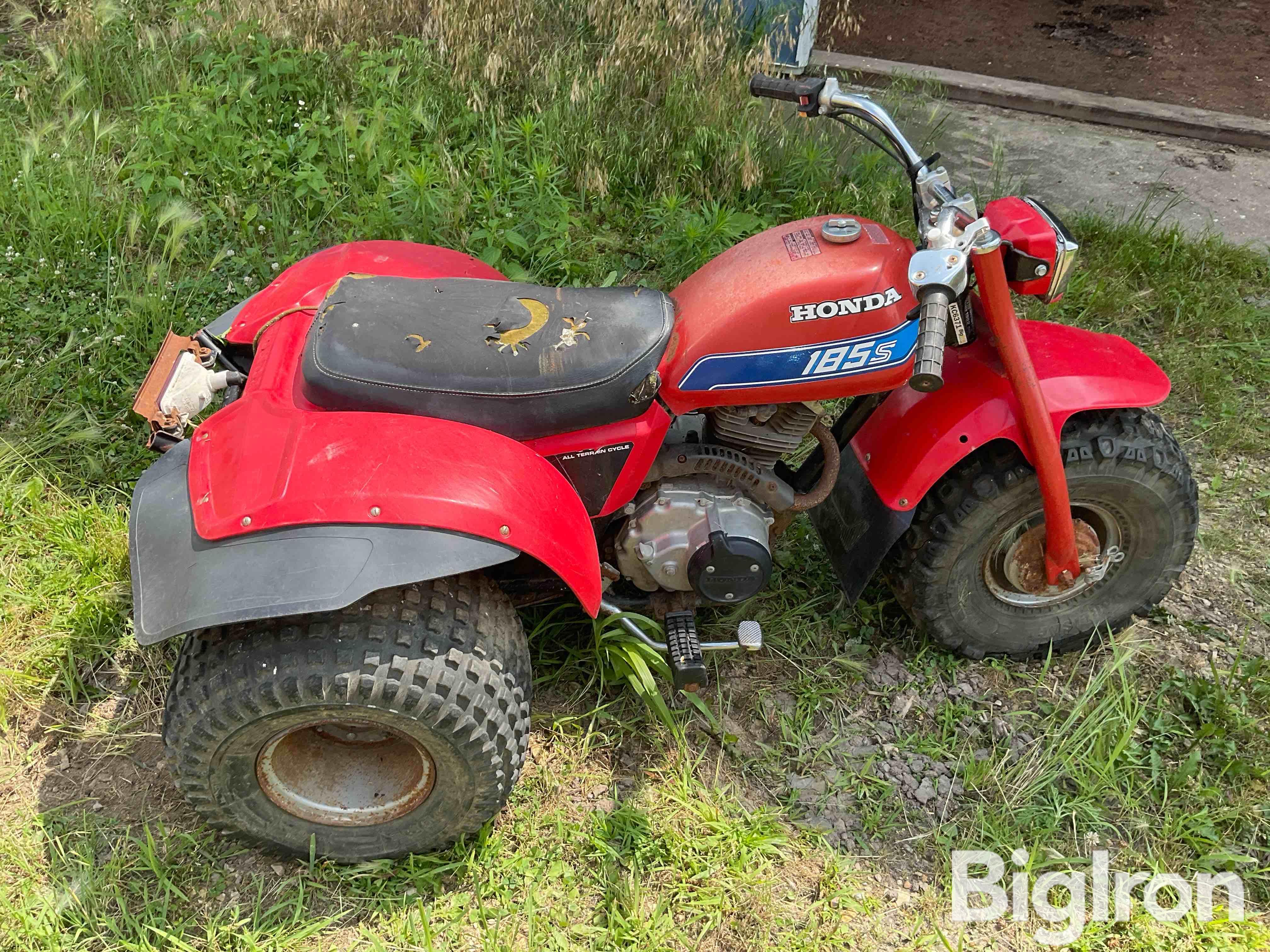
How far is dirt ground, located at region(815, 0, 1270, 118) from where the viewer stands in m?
5.75

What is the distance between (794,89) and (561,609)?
4.78 feet

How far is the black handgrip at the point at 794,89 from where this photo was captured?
2.29 m

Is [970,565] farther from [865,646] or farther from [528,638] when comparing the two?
[528,638]

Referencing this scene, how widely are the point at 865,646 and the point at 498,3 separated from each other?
3.39 m

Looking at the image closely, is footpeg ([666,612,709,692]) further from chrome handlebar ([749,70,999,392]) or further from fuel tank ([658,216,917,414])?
chrome handlebar ([749,70,999,392])

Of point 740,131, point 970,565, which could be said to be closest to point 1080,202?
point 740,131

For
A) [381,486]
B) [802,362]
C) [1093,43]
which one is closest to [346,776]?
[381,486]

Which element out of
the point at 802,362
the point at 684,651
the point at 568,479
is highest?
the point at 802,362

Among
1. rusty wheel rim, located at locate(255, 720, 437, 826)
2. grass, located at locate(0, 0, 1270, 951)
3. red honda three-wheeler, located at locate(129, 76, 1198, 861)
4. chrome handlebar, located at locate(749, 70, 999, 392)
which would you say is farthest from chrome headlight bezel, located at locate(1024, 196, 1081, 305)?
rusty wheel rim, located at locate(255, 720, 437, 826)

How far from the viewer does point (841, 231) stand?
2.17 m

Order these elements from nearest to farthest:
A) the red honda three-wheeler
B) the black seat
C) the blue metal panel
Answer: the red honda three-wheeler, the black seat, the blue metal panel

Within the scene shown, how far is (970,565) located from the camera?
2.53m

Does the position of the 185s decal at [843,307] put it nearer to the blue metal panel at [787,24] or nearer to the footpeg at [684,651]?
the footpeg at [684,651]

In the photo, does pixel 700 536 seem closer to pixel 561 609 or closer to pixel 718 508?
pixel 718 508
